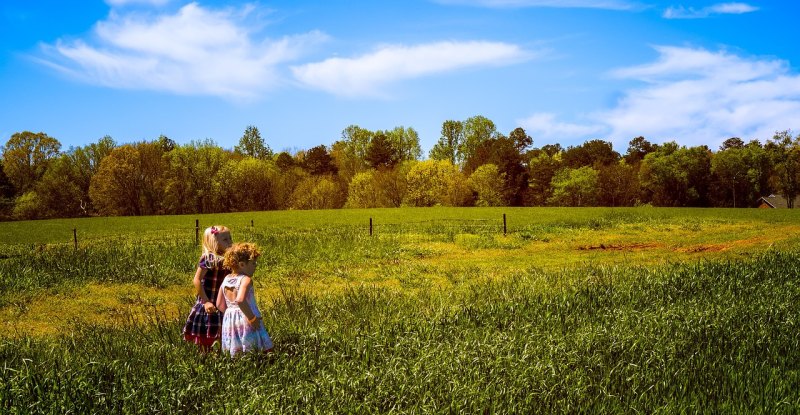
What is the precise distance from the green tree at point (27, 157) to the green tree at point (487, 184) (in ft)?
208

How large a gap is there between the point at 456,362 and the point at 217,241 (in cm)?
349

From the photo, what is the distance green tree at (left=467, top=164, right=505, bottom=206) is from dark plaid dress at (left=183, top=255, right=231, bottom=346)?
83.1m

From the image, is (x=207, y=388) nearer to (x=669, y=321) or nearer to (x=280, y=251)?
(x=669, y=321)

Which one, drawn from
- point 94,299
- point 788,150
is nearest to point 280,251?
point 94,299

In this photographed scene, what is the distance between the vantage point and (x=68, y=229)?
50.7 m

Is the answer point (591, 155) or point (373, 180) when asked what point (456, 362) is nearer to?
point (373, 180)

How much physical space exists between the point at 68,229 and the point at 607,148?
90.4m

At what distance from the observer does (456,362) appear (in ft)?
22.7

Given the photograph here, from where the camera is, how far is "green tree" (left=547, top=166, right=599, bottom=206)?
92.1 metres

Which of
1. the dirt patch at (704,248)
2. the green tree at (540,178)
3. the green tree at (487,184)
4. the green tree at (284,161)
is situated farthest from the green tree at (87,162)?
the dirt patch at (704,248)

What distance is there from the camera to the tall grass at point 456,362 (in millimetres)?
5926

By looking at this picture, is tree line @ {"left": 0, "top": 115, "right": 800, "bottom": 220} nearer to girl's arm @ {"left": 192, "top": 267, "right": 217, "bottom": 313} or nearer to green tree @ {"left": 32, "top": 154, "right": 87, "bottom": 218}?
green tree @ {"left": 32, "top": 154, "right": 87, "bottom": 218}

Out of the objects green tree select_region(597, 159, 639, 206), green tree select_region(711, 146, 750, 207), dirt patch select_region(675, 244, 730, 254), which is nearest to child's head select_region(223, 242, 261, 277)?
dirt patch select_region(675, 244, 730, 254)

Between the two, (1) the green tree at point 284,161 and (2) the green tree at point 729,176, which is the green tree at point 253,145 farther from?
(2) the green tree at point 729,176
